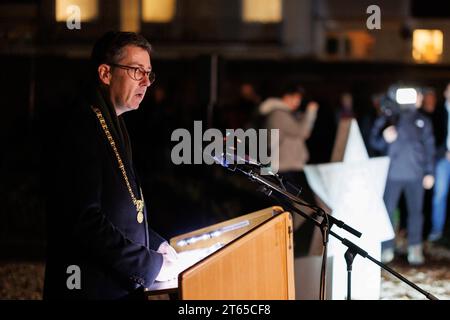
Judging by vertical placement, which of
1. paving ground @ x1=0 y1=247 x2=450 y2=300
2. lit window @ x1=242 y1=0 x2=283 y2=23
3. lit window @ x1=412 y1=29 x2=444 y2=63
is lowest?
paving ground @ x1=0 y1=247 x2=450 y2=300

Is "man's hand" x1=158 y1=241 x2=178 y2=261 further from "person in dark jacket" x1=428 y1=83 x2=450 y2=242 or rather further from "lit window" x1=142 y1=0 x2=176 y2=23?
"lit window" x1=142 y1=0 x2=176 y2=23

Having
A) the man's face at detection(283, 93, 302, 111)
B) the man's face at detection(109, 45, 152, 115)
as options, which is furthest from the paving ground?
the man's face at detection(109, 45, 152, 115)

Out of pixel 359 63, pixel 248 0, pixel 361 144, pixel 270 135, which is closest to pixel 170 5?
pixel 248 0

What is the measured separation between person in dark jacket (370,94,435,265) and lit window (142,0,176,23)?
21.9 metres

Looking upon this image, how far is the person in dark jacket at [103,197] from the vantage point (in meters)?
3.38

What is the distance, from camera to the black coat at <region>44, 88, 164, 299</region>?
3373 mm

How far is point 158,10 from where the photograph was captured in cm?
3059

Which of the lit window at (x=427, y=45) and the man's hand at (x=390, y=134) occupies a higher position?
the lit window at (x=427, y=45)

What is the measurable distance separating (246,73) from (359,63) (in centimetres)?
404

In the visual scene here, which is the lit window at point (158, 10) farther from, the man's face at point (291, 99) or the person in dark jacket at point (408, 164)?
the person in dark jacket at point (408, 164)

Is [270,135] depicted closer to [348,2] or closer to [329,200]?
[329,200]

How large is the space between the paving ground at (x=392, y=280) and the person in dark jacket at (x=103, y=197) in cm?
411

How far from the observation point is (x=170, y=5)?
3042 cm

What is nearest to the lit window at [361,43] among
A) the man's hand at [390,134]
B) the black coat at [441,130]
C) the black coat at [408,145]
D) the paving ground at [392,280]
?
the black coat at [441,130]
